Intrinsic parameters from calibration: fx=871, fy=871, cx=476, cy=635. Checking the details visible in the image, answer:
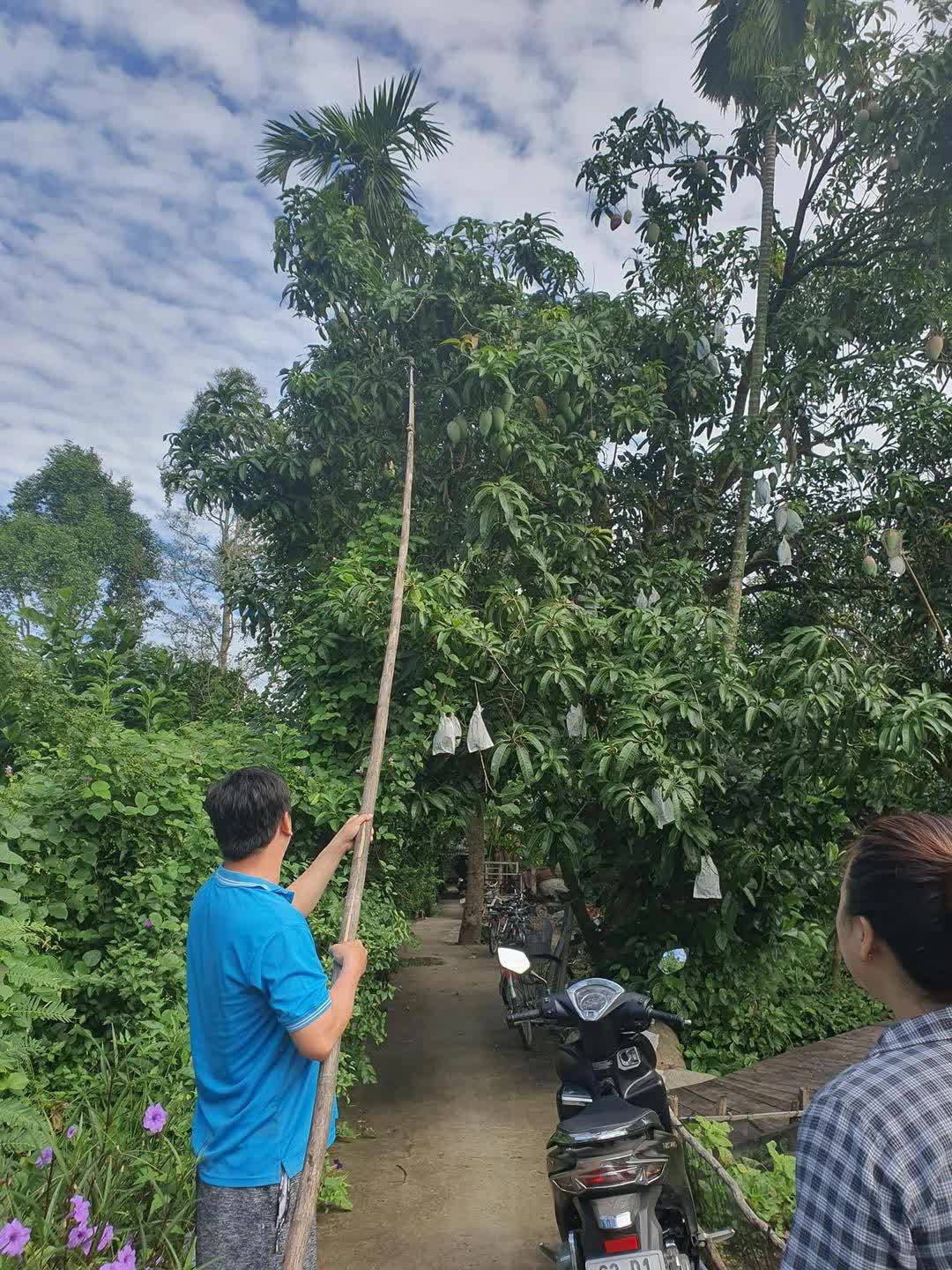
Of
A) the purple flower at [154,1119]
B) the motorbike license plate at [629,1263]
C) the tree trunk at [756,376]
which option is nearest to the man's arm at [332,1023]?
the purple flower at [154,1119]

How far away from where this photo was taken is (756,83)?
5859mm

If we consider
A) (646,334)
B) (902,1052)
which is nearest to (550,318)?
(646,334)

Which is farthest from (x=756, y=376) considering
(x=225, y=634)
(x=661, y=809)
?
(x=225, y=634)

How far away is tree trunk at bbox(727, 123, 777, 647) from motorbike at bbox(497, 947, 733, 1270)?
3.34 metres

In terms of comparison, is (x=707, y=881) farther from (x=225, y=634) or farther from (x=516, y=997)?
(x=225, y=634)

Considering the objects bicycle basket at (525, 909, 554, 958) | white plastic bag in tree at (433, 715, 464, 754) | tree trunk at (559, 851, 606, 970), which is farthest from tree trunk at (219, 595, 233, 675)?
white plastic bag in tree at (433, 715, 464, 754)

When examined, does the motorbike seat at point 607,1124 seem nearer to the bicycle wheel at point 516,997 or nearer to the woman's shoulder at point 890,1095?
the woman's shoulder at point 890,1095

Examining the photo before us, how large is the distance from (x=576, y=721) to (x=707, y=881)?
101 cm

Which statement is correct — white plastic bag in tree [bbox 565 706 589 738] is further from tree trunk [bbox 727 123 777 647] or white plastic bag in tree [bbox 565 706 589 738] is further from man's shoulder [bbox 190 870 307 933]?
man's shoulder [bbox 190 870 307 933]

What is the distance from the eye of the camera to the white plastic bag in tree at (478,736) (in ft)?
13.0

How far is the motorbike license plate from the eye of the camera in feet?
6.61

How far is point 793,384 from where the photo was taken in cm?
600

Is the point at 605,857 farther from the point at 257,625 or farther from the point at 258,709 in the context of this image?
the point at 257,625

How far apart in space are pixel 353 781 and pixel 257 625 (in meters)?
2.95
